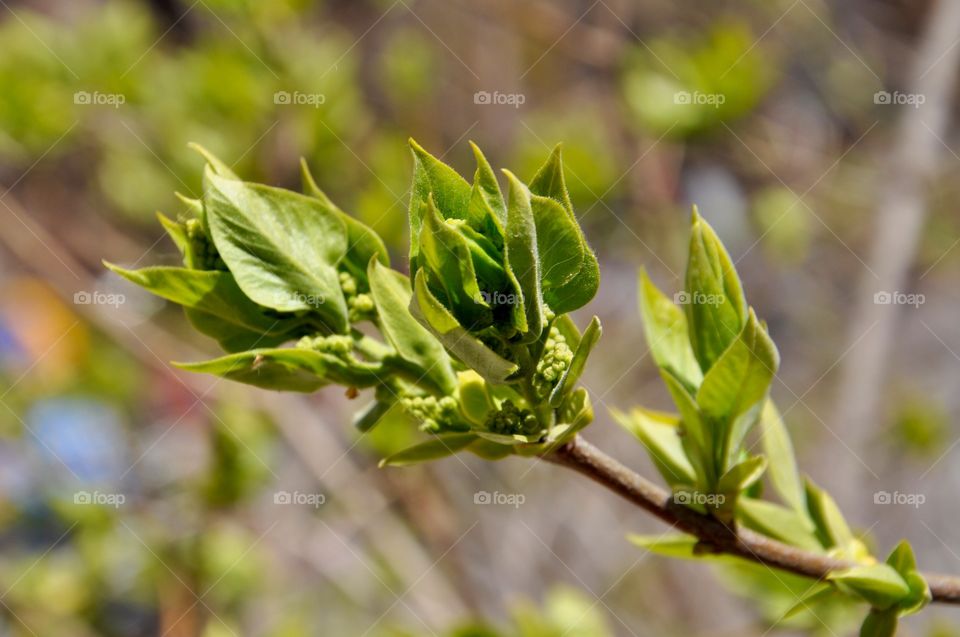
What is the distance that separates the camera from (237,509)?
181cm

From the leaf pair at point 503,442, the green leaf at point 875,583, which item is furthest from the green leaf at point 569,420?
the green leaf at point 875,583

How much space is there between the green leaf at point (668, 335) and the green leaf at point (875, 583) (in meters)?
0.18

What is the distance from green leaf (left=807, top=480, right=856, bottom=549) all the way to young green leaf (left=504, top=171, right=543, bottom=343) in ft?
1.27

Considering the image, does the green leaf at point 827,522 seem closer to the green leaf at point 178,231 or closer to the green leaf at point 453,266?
the green leaf at point 453,266

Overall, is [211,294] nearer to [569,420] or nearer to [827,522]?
[569,420]

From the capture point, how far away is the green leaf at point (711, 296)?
64 centimetres

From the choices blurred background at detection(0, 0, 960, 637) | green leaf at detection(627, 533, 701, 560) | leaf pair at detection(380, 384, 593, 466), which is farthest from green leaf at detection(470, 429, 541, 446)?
→ blurred background at detection(0, 0, 960, 637)

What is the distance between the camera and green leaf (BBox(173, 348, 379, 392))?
1.87 ft

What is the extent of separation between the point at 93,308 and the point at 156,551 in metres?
0.60

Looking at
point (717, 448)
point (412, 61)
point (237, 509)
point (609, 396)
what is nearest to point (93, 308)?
point (237, 509)

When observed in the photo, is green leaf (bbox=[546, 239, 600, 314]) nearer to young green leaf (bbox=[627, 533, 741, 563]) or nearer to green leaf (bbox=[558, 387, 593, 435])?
green leaf (bbox=[558, 387, 593, 435])

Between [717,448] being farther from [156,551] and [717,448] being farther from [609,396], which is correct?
[609,396]

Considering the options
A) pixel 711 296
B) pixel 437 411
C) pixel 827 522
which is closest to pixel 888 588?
pixel 827 522

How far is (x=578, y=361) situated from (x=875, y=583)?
11.2 inches
